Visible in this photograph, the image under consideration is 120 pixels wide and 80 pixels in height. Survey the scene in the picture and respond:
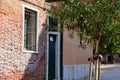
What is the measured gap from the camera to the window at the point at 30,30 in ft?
41.5

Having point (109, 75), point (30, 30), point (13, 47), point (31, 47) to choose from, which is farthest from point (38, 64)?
point (109, 75)

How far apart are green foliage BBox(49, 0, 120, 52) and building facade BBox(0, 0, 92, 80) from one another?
5.98 ft

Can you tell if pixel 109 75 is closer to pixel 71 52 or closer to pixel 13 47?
pixel 71 52

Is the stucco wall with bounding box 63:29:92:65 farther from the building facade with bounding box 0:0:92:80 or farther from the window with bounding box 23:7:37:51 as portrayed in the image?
the window with bounding box 23:7:37:51

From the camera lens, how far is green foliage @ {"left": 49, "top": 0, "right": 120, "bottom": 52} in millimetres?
6625

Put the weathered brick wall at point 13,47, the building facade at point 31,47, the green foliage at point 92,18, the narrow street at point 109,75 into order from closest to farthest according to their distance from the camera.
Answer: the green foliage at point 92,18 → the weathered brick wall at point 13,47 → the building facade at point 31,47 → the narrow street at point 109,75

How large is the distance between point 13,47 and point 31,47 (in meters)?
1.63

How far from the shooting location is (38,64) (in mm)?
13578

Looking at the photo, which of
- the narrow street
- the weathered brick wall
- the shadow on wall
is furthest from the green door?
the narrow street

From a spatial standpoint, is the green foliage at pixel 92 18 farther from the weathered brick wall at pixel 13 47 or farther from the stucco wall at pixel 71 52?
the stucco wall at pixel 71 52

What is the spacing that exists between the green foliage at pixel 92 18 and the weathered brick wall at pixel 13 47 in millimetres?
4272

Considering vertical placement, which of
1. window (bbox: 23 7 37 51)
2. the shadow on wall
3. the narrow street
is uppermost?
window (bbox: 23 7 37 51)

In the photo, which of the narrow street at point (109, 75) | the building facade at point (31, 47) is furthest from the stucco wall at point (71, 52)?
the narrow street at point (109, 75)

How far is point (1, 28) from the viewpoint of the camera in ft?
35.6
